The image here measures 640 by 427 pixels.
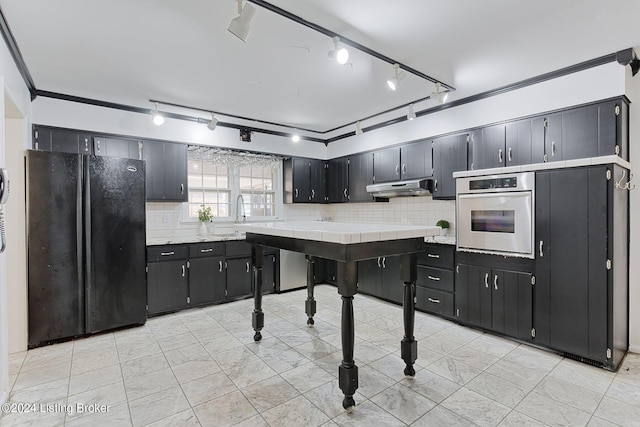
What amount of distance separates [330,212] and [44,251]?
14.0ft

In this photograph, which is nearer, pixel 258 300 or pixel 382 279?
pixel 258 300

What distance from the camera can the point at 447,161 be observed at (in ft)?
13.1

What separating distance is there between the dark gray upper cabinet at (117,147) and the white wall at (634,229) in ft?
17.3

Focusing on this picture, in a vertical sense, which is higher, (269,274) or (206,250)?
(206,250)

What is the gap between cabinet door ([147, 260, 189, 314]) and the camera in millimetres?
3865

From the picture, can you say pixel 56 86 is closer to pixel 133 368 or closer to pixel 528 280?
pixel 133 368

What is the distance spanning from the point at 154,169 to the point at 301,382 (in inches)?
129

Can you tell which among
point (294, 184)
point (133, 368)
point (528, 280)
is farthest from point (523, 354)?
point (294, 184)

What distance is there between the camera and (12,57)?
8.80ft

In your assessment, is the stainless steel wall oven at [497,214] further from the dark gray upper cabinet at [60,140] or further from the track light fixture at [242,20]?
the dark gray upper cabinet at [60,140]

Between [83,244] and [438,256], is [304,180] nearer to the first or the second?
[438,256]

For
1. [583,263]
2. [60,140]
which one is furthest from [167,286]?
[583,263]

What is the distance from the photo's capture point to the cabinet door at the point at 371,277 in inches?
181

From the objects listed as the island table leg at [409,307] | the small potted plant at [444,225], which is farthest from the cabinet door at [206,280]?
the small potted plant at [444,225]
